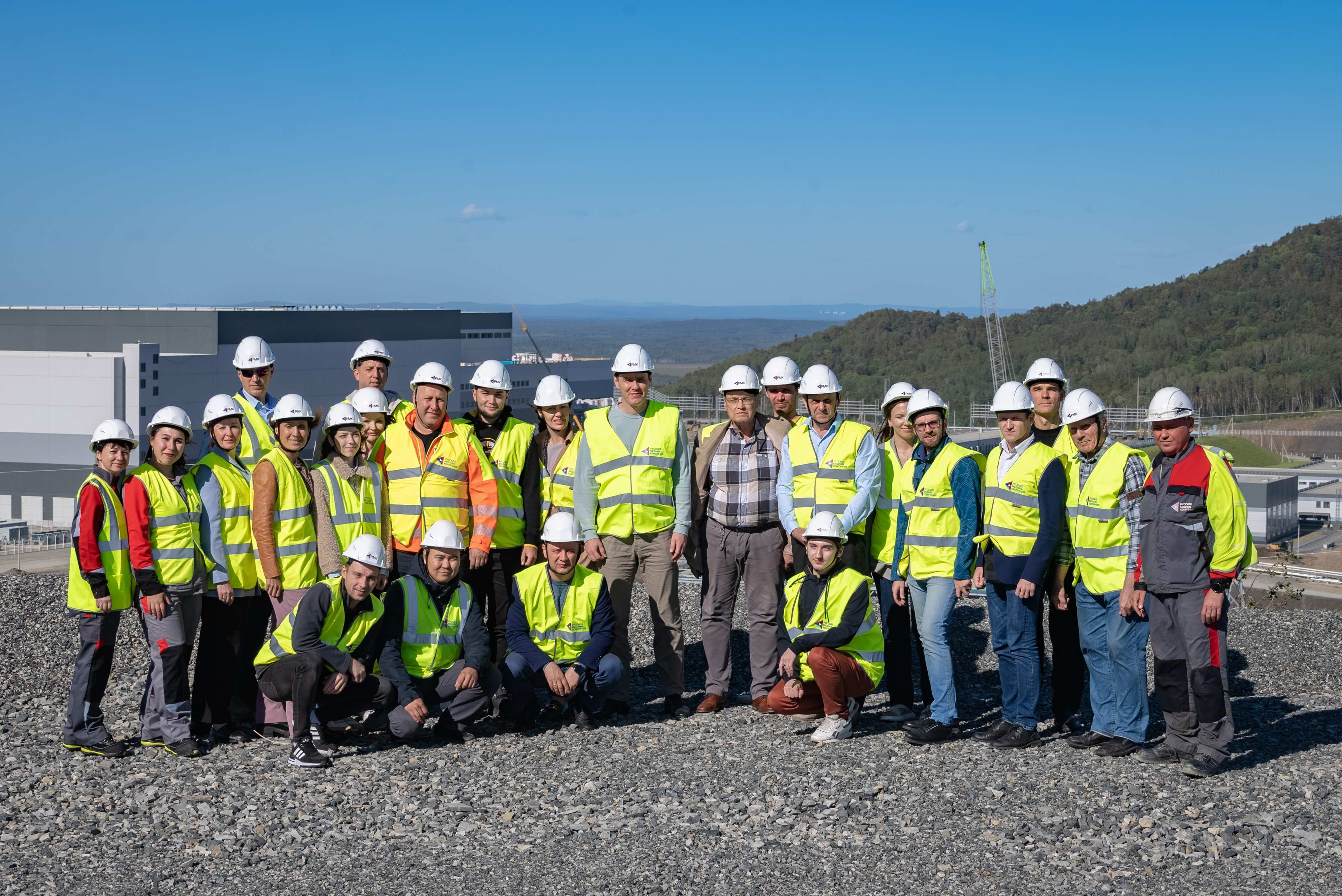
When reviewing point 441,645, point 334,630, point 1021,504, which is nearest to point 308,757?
point 334,630

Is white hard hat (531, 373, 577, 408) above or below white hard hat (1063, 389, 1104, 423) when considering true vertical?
above

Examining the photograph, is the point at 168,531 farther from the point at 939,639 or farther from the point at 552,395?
the point at 939,639

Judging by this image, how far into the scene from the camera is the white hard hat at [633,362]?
22.6ft

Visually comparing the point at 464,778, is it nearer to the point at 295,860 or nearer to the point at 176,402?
the point at 295,860

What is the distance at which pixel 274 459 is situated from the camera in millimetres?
6324

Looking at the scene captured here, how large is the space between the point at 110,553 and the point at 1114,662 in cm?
538

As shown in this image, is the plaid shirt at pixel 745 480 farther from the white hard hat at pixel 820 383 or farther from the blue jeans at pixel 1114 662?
the blue jeans at pixel 1114 662

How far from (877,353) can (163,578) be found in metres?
101

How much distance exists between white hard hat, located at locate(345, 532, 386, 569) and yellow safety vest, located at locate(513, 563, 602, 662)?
834mm

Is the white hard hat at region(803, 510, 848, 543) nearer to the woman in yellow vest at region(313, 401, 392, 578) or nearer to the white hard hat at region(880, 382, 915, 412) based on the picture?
the white hard hat at region(880, 382, 915, 412)

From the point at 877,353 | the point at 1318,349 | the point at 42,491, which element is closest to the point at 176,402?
the point at 42,491

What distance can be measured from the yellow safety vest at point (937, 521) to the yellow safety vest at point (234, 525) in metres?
3.69

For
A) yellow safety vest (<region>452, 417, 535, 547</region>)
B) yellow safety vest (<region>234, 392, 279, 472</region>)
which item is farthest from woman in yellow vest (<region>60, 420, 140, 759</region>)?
yellow safety vest (<region>452, 417, 535, 547</region>)

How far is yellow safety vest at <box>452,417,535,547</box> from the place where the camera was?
698 cm
